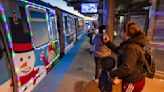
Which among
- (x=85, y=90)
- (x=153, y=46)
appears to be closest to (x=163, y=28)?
(x=153, y=46)

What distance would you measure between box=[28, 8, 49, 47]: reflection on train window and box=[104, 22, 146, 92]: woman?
8.13 feet

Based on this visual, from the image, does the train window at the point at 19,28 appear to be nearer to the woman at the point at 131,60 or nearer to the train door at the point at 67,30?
the woman at the point at 131,60

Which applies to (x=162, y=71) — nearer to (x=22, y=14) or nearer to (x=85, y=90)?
(x=85, y=90)

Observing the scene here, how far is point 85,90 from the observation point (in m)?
3.75

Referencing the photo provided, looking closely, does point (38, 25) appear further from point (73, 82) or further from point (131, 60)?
point (131, 60)

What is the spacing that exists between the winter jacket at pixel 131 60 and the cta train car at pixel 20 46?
1.71 meters

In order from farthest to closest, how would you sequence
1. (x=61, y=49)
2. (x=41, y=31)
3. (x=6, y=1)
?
(x=61, y=49), (x=41, y=31), (x=6, y=1)

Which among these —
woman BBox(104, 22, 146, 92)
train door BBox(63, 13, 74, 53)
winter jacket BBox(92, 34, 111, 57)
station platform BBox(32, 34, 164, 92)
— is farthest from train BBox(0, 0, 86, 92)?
train door BBox(63, 13, 74, 53)

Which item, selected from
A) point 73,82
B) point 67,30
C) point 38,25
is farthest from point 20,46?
point 67,30

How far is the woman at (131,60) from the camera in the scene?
1750 millimetres

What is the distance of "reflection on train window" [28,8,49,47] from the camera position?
12.3ft

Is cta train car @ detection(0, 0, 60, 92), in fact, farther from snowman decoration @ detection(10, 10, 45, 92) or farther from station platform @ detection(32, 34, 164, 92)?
station platform @ detection(32, 34, 164, 92)

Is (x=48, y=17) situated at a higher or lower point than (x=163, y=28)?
higher

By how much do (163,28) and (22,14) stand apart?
161 inches
